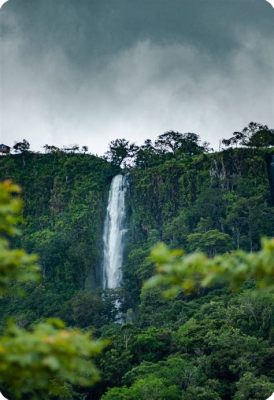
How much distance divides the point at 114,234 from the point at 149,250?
3589 millimetres

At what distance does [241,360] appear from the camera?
14242 mm

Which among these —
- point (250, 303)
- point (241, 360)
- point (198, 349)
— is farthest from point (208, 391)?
point (250, 303)

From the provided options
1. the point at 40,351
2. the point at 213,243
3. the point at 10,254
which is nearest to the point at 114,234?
the point at 213,243

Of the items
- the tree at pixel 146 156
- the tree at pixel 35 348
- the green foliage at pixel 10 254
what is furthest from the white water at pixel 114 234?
the tree at pixel 35 348

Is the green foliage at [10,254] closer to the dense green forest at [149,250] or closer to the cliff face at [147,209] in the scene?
the dense green forest at [149,250]

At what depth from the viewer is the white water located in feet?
87.1

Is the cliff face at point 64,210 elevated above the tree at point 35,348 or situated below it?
above

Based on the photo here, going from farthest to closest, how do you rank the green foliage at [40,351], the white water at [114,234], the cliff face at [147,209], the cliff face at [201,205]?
1. the white water at [114,234]
2. the cliff face at [147,209]
3. the cliff face at [201,205]
4. the green foliage at [40,351]

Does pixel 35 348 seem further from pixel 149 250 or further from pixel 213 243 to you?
pixel 149 250

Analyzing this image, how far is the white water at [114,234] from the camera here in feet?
87.1

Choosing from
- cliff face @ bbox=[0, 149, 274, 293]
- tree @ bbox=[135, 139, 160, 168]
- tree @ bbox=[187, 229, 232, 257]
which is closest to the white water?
cliff face @ bbox=[0, 149, 274, 293]

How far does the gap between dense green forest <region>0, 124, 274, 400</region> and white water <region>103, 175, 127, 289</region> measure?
29cm

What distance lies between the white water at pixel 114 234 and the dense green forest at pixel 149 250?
0.95 feet

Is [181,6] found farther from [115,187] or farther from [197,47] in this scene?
[115,187]
